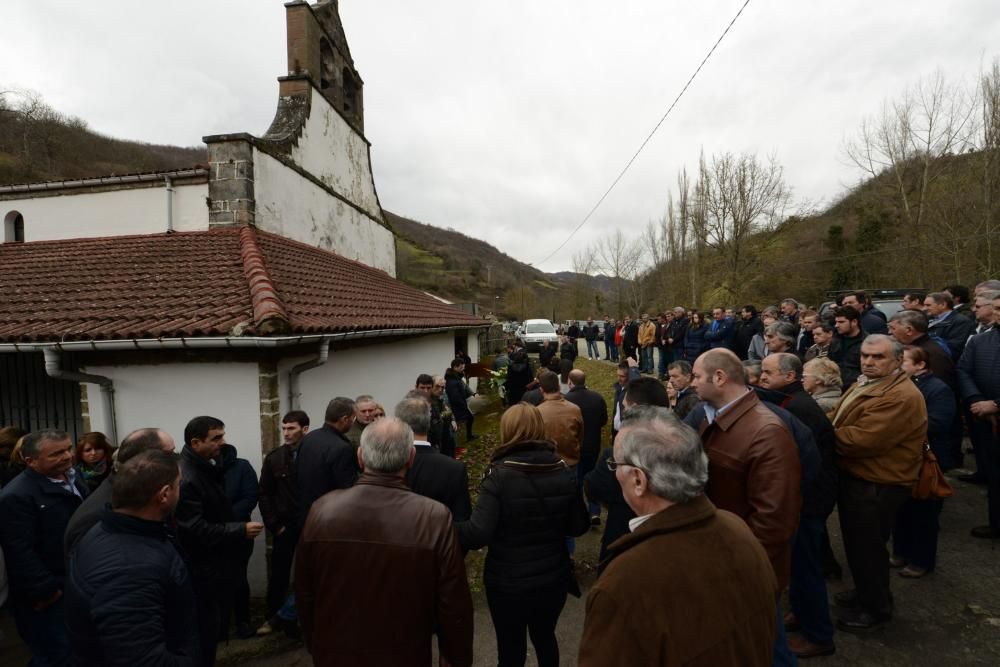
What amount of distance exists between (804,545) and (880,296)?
11.9 meters

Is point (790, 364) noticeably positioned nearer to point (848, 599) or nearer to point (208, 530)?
Answer: point (848, 599)

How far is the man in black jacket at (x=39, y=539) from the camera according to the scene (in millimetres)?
2559

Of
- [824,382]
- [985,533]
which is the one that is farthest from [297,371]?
[985,533]

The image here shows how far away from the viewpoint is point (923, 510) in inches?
137

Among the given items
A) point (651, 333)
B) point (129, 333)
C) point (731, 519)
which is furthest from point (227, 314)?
point (651, 333)

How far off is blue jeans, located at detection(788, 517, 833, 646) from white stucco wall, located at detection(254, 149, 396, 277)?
27.0ft

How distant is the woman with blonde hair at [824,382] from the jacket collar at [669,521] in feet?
9.67

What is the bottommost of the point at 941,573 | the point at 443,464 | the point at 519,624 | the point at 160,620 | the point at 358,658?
the point at 941,573

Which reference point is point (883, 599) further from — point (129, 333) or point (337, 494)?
point (129, 333)

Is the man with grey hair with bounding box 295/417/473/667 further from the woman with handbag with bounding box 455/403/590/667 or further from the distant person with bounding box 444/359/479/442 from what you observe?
the distant person with bounding box 444/359/479/442

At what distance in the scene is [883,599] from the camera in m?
3.01

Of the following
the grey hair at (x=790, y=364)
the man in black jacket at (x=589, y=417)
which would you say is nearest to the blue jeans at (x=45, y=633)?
the man in black jacket at (x=589, y=417)

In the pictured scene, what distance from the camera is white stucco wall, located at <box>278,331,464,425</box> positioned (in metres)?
4.99

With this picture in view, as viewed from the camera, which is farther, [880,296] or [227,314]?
[880,296]
